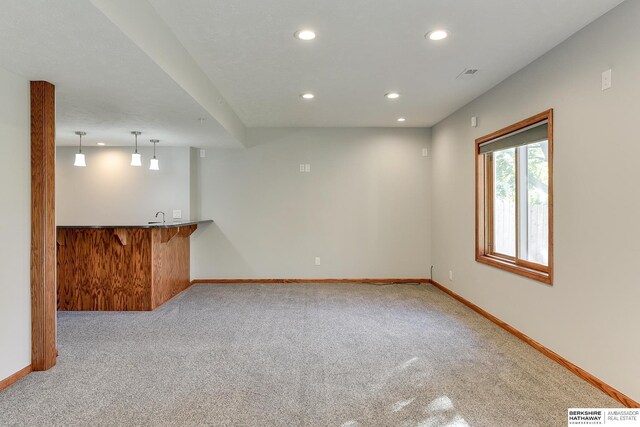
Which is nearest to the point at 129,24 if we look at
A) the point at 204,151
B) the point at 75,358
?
the point at 75,358

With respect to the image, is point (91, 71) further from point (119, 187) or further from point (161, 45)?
point (119, 187)

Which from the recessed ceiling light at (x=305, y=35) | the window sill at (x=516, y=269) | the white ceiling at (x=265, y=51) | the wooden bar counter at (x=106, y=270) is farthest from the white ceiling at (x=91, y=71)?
the window sill at (x=516, y=269)

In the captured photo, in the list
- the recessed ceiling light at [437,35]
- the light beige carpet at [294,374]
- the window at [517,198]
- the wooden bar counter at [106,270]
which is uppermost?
the recessed ceiling light at [437,35]

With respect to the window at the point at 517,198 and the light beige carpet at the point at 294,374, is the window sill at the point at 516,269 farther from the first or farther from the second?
the light beige carpet at the point at 294,374

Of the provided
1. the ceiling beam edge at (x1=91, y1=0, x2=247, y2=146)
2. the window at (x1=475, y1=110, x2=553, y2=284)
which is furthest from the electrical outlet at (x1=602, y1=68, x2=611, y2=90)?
the ceiling beam edge at (x1=91, y1=0, x2=247, y2=146)

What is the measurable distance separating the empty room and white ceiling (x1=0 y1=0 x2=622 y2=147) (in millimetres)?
24

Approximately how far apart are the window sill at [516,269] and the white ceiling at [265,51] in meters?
1.89

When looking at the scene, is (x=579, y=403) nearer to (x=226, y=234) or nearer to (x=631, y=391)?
(x=631, y=391)

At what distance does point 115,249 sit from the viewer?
15.1 feet

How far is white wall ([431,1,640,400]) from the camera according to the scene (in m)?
2.40

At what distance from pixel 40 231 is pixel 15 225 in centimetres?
18

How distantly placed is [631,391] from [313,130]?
508 cm

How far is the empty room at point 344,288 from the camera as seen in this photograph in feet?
7.80

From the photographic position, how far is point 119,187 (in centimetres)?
605
